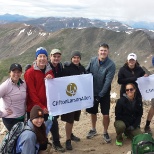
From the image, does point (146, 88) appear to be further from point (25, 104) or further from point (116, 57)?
point (116, 57)

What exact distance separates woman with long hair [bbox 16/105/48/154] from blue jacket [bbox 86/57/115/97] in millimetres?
2742

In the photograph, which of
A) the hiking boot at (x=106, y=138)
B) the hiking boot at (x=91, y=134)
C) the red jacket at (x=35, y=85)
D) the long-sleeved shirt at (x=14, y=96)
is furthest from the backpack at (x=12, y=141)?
the hiking boot at (x=91, y=134)

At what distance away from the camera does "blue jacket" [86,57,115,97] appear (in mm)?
7633

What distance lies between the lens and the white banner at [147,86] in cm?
836

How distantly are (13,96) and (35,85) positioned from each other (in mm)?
664

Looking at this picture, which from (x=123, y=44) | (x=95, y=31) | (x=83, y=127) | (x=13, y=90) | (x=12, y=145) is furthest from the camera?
(x=95, y=31)

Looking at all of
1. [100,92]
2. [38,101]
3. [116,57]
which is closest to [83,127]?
[100,92]

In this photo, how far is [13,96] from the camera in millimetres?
6176

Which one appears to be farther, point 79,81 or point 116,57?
point 116,57

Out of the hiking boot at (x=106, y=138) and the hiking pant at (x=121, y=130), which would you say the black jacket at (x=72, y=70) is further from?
the hiking boot at (x=106, y=138)

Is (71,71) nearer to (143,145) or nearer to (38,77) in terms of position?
(38,77)

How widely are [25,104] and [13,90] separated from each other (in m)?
0.57

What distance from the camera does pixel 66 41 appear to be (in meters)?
97.9

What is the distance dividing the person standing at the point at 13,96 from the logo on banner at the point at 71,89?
1.56m
